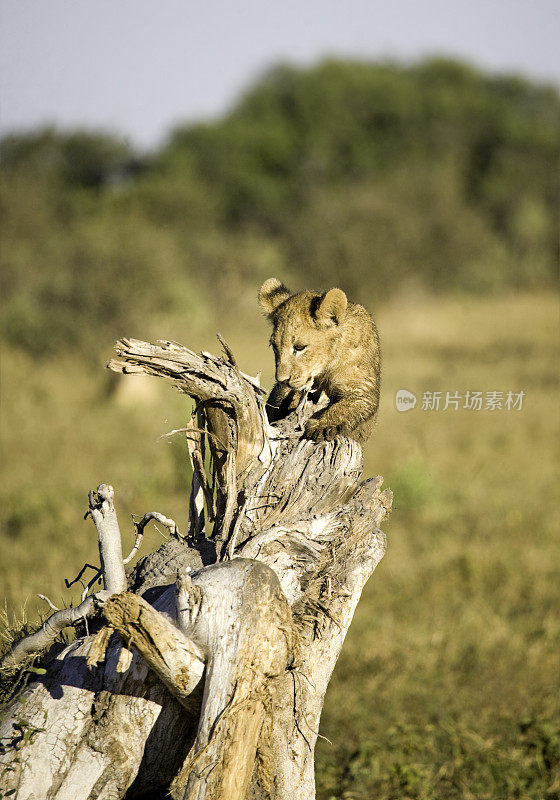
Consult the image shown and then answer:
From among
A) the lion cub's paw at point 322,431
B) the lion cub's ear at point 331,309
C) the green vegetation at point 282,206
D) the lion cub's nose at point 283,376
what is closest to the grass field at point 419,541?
the lion cub's nose at point 283,376

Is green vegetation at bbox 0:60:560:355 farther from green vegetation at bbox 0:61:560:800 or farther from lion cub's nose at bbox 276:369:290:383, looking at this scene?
lion cub's nose at bbox 276:369:290:383

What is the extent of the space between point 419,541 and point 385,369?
8.09 meters

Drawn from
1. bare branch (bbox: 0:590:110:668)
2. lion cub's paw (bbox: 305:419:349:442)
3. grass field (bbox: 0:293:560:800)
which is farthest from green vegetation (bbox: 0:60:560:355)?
bare branch (bbox: 0:590:110:668)

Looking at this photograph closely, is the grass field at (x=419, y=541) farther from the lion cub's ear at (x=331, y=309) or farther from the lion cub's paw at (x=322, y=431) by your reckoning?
the lion cub's ear at (x=331, y=309)

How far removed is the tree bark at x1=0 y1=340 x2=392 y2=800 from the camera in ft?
10.2

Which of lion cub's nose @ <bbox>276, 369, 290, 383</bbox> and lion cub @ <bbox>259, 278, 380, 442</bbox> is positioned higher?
lion cub @ <bbox>259, 278, 380, 442</bbox>

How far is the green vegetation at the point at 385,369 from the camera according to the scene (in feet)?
22.1

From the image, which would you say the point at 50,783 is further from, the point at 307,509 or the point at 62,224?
the point at 62,224

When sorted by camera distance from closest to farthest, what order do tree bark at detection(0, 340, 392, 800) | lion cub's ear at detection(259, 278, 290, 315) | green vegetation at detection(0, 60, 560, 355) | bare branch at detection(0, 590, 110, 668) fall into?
tree bark at detection(0, 340, 392, 800)
bare branch at detection(0, 590, 110, 668)
lion cub's ear at detection(259, 278, 290, 315)
green vegetation at detection(0, 60, 560, 355)

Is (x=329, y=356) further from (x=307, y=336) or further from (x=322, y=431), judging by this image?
(x=322, y=431)

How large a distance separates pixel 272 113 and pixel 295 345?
4987cm

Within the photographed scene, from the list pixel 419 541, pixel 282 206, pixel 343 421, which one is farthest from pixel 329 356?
pixel 282 206

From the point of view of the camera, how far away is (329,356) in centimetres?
517

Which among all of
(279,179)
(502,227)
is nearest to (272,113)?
(279,179)
